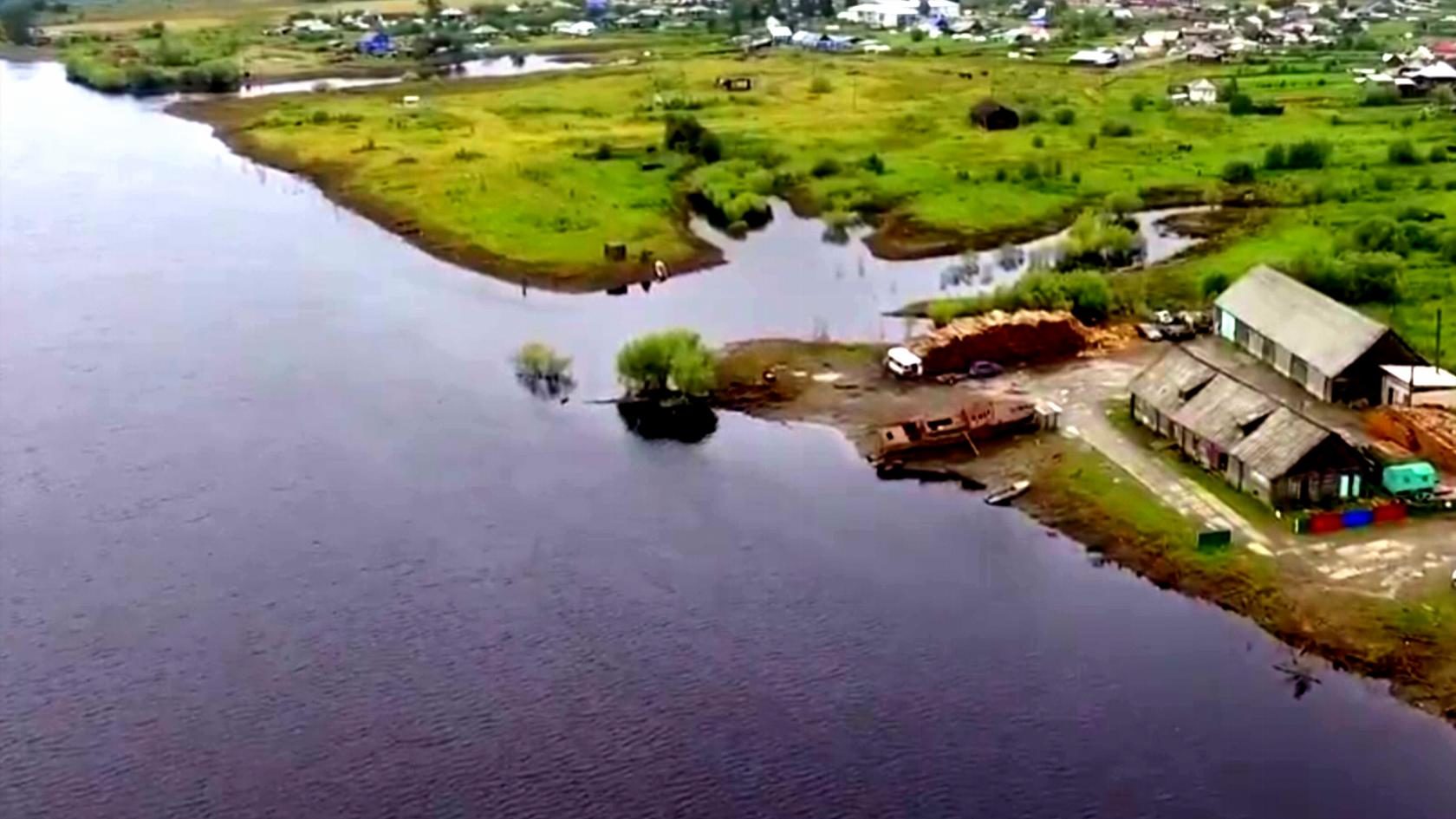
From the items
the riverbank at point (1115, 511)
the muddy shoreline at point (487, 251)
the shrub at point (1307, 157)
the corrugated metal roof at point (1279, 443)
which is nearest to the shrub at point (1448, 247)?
the riverbank at point (1115, 511)

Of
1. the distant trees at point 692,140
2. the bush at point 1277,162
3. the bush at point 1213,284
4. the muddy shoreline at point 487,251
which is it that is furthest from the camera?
the distant trees at point 692,140

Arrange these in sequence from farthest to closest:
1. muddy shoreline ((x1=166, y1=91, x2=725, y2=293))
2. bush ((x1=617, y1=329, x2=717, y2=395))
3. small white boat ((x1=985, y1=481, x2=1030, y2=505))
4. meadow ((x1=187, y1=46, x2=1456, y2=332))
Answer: meadow ((x1=187, y1=46, x2=1456, y2=332)) → muddy shoreline ((x1=166, y1=91, x2=725, y2=293)) → bush ((x1=617, y1=329, x2=717, y2=395)) → small white boat ((x1=985, y1=481, x2=1030, y2=505))

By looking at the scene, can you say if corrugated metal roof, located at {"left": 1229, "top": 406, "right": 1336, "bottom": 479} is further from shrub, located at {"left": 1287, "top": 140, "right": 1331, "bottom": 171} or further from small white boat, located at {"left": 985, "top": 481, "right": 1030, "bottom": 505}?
shrub, located at {"left": 1287, "top": 140, "right": 1331, "bottom": 171}

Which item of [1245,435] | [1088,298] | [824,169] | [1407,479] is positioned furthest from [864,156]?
[1407,479]

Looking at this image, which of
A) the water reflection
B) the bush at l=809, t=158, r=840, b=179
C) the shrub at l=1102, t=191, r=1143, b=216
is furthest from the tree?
the water reflection

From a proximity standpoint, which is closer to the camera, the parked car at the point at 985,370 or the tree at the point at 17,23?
the parked car at the point at 985,370

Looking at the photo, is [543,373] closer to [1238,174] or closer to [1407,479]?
[1407,479]

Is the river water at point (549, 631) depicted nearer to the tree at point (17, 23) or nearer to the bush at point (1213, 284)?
the bush at point (1213, 284)
